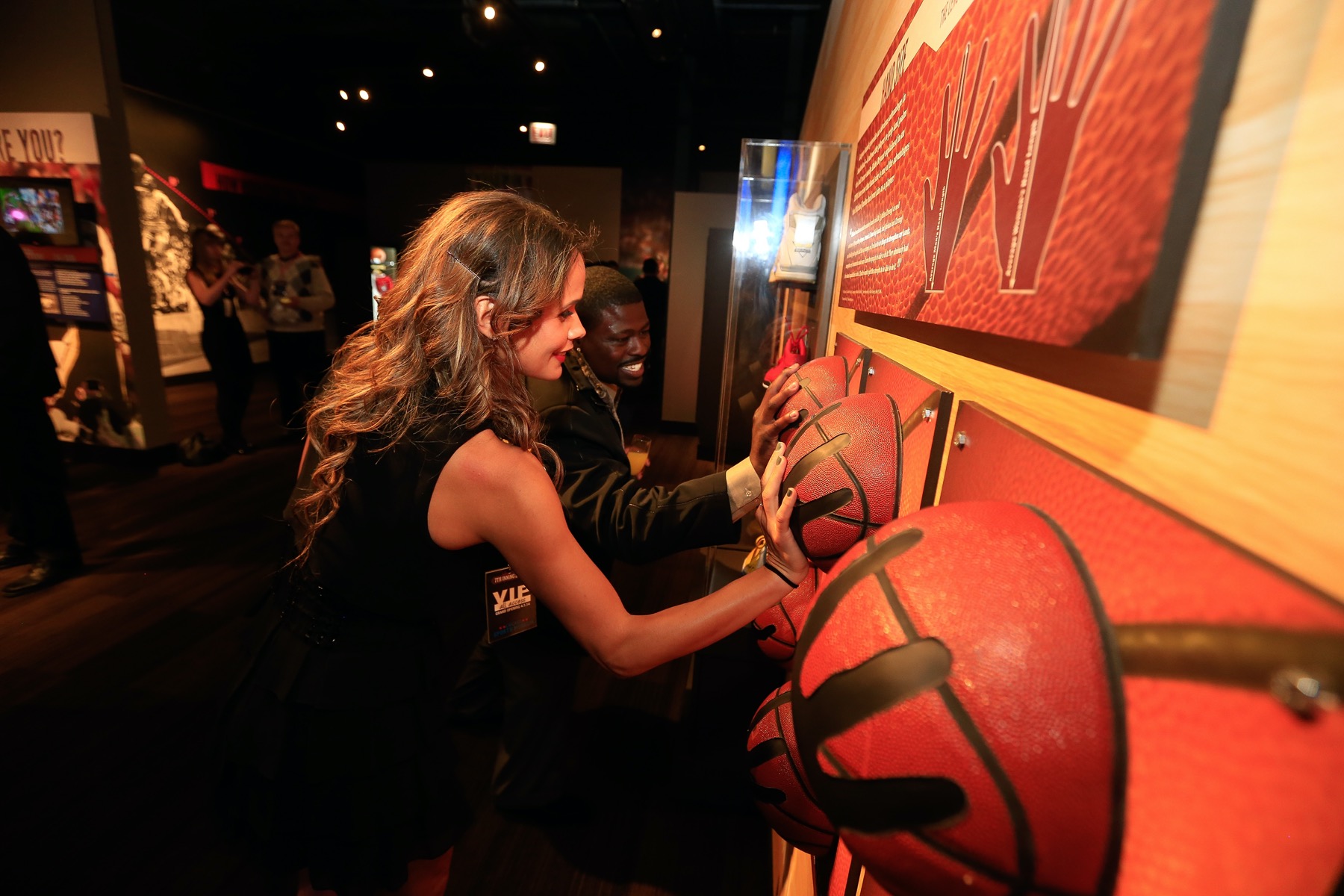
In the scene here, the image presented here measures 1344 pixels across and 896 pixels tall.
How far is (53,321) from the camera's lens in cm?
584

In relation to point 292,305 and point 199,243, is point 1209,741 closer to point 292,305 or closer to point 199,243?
point 292,305

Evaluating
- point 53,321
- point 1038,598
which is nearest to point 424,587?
point 1038,598

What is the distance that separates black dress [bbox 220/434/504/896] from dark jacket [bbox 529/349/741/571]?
436mm

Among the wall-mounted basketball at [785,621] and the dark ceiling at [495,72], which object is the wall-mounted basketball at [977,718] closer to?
the wall-mounted basketball at [785,621]

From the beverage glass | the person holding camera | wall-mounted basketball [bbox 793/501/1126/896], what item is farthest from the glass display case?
the person holding camera

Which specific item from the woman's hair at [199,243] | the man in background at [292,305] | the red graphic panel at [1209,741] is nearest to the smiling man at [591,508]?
the red graphic panel at [1209,741]

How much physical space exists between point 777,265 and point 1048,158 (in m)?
2.36

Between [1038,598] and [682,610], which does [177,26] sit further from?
[1038,598]

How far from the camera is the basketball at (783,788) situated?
116 cm

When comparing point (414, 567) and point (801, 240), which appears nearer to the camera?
point (414, 567)

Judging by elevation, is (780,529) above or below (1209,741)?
below

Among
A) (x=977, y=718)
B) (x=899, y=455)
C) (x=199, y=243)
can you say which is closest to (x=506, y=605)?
(x=899, y=455)

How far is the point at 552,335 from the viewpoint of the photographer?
1.51 metres

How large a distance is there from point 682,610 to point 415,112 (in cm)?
1340
